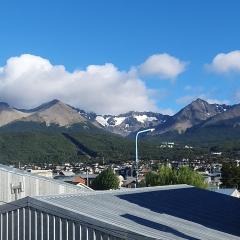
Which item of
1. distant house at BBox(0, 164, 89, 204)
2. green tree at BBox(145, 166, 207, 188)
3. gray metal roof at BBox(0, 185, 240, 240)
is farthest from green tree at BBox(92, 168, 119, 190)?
gray metal roof at BBox(0, 185, 240, 240)

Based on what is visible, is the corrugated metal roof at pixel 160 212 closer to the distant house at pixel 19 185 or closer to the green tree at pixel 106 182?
the distant house at pixel 19 185

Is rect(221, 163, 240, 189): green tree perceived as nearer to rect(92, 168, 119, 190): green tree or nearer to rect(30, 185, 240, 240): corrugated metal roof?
rect(92, 168, 119, 190): green tree

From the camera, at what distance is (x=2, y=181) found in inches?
1134

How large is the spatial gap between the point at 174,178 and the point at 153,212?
38.6m

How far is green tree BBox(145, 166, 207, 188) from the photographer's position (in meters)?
58.4

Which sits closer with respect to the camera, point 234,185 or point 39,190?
point 39,190

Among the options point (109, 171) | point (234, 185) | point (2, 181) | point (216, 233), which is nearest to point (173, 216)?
point (216, 233)

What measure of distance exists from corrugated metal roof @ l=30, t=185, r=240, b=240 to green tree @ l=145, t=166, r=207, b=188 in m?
30.3

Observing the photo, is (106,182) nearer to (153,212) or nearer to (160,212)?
(160,212)

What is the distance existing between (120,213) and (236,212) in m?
7.68

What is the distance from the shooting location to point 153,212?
69.0ft

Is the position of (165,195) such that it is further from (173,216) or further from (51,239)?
(51,239)

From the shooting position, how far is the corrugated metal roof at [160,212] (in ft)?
57.4

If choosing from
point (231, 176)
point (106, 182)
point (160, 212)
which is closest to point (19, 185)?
point (160, 212)
